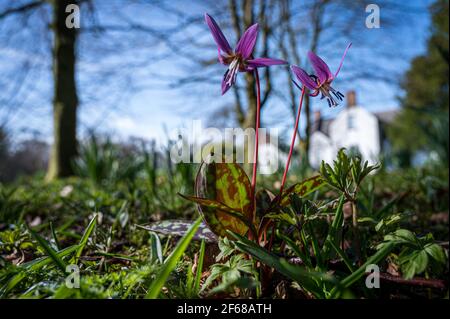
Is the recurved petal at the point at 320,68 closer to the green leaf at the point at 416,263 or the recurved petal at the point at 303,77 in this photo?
the recurved petal at the point at 303,77

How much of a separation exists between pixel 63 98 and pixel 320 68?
601 centimetres

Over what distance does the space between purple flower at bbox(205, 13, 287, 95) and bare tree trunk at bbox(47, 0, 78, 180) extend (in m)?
5.67

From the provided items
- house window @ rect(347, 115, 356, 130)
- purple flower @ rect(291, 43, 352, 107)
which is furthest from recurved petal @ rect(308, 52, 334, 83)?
house window @ rect(347, 115, 356, 130)

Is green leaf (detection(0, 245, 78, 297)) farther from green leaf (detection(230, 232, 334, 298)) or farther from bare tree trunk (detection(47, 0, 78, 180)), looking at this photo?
bare tree trunk (detection(47, 0, 78, 180))

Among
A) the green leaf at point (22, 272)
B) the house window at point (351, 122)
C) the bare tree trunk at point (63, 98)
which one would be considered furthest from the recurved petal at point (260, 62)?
the house window at point (351, 122)

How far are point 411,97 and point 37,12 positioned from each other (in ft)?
62.4

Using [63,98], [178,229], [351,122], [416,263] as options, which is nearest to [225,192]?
[178,229]

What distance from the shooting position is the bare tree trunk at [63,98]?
5754 millimetres

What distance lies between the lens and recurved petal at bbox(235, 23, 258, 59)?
2.24 feet

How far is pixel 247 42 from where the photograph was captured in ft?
2.27

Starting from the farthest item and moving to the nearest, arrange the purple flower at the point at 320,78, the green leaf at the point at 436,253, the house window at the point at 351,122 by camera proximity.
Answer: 1. the house window at the point at 351,122
2. the purple flower at the point at 320,78
3. the green leaf at the point at 436,253
